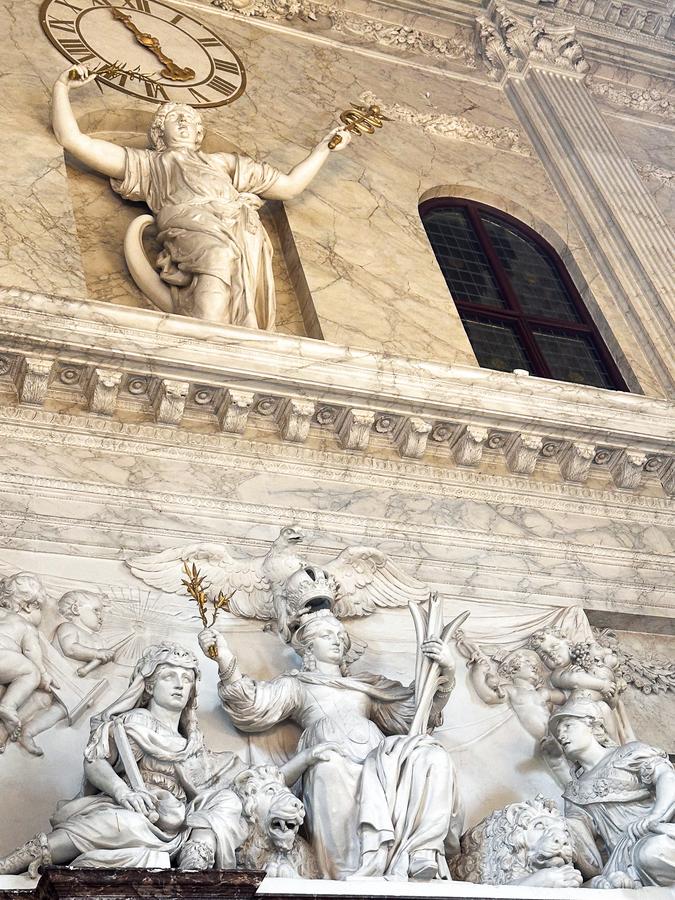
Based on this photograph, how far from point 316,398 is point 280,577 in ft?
4.18

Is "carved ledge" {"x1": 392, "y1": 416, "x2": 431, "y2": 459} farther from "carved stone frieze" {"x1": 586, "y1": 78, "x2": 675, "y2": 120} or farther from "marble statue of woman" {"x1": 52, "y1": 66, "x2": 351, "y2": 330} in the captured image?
"carved stone frieze" {"x1": 586, "y1": 78, "x2": 675, "y2": 120}

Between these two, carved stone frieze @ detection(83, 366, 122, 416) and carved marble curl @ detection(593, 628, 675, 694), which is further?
carved marble curl @ detection(593, 628, 675, 694)

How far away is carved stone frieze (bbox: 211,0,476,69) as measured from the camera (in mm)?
11594

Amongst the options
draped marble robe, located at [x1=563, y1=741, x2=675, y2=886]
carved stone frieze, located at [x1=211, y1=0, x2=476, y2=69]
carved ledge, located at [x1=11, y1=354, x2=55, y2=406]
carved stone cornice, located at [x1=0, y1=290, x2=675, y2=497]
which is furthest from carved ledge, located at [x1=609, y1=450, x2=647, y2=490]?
carved stone frieze, located at [x1=211, y1=0, x2=476, y2=69]

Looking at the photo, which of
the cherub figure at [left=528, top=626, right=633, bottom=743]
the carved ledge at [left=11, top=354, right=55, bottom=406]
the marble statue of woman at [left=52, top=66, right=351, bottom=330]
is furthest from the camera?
Answer: the marble statue of woman at [left=52, top=66, right=351, bottom=330]

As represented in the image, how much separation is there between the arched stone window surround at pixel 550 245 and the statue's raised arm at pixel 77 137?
2.92 metres

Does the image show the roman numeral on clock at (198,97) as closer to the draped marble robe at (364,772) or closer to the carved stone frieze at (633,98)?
the carved stone frieze at (633,98)

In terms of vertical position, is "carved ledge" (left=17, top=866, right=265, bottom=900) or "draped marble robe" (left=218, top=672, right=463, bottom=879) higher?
"draped marble robe" (left=218, top=672, right=463, bottom=879)

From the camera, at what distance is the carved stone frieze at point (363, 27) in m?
11.6

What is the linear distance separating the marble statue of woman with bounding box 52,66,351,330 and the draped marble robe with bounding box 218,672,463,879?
9.94 ft

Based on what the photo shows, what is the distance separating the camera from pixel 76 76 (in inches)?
340

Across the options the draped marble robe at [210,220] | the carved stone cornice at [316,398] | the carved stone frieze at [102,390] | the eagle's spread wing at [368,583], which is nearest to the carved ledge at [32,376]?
the carved stone cornice at [316,398]

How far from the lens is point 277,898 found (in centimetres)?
442

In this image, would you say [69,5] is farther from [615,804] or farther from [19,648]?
[615,804]
